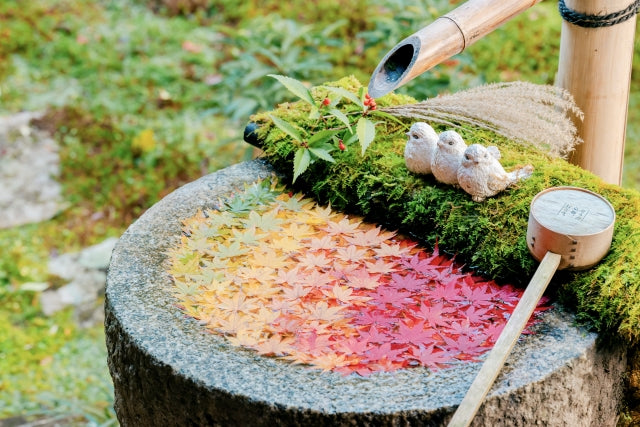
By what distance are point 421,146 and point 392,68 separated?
25 centimetres

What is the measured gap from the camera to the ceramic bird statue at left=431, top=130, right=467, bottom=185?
200 cm

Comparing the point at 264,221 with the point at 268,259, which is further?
the point at 264,221

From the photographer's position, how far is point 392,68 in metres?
2.08

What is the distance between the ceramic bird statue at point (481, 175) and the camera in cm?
194

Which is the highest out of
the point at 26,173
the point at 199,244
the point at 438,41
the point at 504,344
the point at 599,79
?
the point at 438,41

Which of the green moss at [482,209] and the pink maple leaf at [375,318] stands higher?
the green moss at [482,209]

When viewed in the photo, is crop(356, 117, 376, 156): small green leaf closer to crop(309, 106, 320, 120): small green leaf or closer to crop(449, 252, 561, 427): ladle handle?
crop(309, 106, 320, 120): small green leaf

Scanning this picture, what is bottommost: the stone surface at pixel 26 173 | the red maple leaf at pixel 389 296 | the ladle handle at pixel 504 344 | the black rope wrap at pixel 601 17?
the stone surface at pixel 26 173

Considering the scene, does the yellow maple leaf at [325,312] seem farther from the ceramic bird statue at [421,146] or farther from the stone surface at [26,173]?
the stone surface at [26,173]

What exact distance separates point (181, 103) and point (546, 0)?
3000 millimetres

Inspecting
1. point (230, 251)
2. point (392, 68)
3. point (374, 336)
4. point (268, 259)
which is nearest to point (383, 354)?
point (374, 336)

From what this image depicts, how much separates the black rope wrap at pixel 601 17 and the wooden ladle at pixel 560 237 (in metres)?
0.66

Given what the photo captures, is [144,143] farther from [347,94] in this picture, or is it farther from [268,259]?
[268,259]

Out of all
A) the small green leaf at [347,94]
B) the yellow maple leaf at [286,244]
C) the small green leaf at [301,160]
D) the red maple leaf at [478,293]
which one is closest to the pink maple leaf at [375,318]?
the red maple leaf at [478,293]
